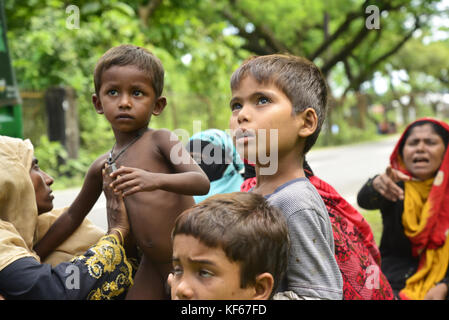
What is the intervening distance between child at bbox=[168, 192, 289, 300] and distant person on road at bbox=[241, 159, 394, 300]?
1.12 ft

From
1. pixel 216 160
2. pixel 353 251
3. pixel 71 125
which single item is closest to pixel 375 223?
pixel 216 160

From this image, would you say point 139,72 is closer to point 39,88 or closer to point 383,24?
point 39,88

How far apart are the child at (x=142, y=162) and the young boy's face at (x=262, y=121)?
1.12 feet

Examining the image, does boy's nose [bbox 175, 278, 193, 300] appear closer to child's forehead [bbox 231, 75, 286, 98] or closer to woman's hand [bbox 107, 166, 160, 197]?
woman's hand [bbox 107, 166, 160, 197]

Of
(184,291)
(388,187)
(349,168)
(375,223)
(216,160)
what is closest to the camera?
(184,291)

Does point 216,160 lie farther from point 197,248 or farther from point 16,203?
point 197,248

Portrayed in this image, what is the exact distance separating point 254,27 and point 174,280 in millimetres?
18307

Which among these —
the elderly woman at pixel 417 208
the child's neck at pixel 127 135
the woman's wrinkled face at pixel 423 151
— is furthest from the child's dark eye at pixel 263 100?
the woman's wrinkled face at pixel 423 151

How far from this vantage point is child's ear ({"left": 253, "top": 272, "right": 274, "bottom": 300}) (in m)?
1.47

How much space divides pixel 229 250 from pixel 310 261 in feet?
0.85

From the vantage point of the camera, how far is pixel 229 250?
Result: 1.43m

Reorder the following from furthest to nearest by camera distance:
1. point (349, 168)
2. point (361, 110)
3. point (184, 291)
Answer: point (361, 110) → point (349, 168) → point (184, 291)

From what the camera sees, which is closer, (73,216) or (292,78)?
(292,78)

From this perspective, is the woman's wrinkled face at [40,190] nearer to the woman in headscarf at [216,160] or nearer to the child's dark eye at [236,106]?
the child's dark eye at [236,106]
